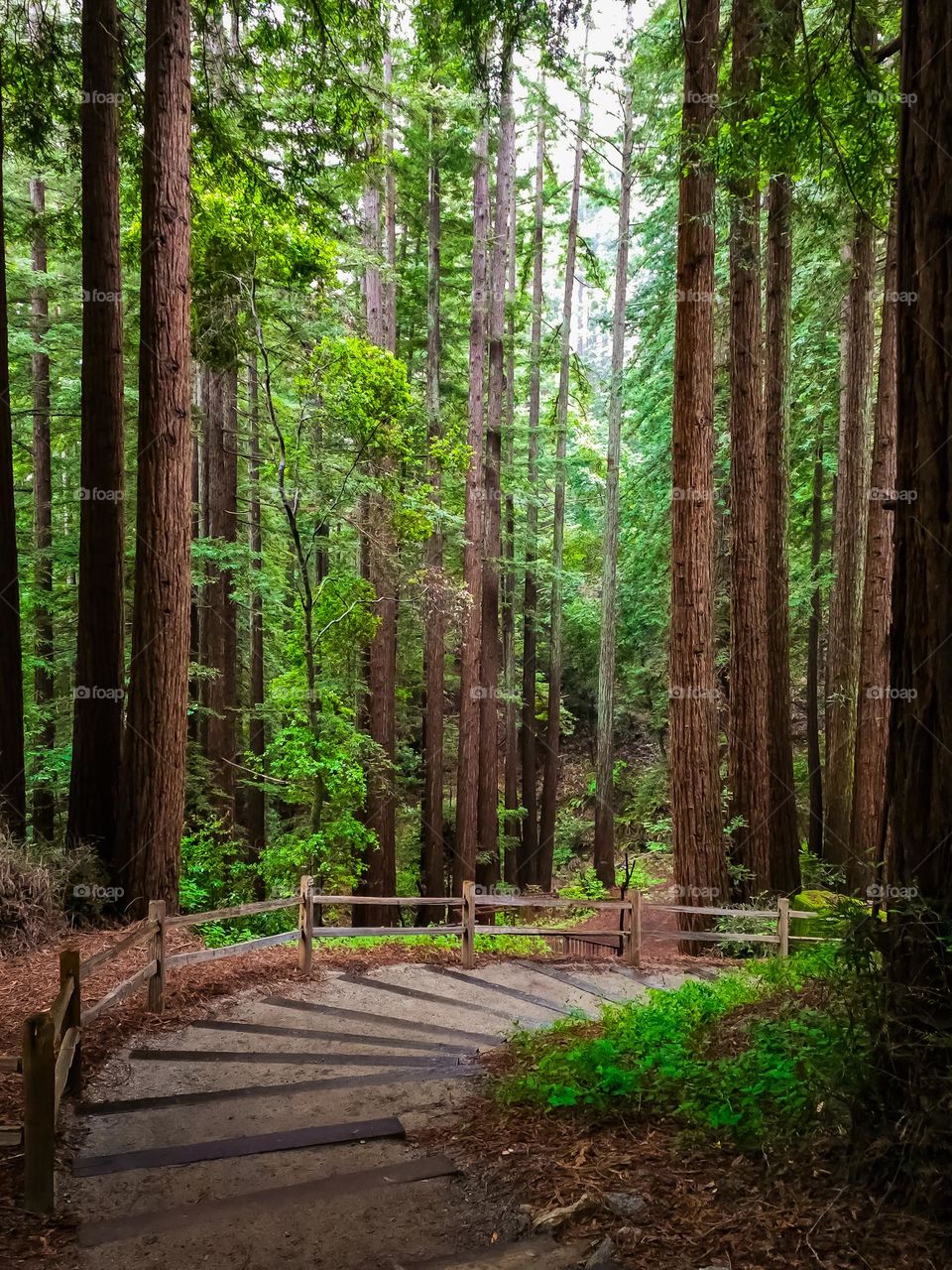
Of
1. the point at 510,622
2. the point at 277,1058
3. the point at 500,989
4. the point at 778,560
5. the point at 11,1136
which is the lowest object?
the point at 500,989

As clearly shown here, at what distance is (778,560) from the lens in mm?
13016

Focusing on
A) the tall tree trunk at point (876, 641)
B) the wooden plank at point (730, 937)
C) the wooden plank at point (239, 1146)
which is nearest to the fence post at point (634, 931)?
the wooden plank at point (730, 937)

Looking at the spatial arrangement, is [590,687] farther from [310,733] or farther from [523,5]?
[523,5]

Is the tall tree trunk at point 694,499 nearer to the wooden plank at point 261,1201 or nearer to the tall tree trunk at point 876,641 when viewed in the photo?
the tall tree trunk at point 876,641

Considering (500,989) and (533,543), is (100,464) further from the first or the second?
(533,543)

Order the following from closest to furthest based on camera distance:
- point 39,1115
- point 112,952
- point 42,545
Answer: point 39,1115, point 112,952, point 42,545

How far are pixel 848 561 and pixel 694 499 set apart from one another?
774cm

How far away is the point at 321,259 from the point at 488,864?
13435 millimetres

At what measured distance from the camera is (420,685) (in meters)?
24.8

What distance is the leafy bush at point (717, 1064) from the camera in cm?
373

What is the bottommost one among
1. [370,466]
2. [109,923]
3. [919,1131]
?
[109,923]

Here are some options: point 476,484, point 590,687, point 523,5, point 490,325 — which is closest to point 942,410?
point 523,5

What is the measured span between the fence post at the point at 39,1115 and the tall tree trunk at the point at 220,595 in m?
11.8

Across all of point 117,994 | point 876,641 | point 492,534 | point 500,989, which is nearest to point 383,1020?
point 500,989
